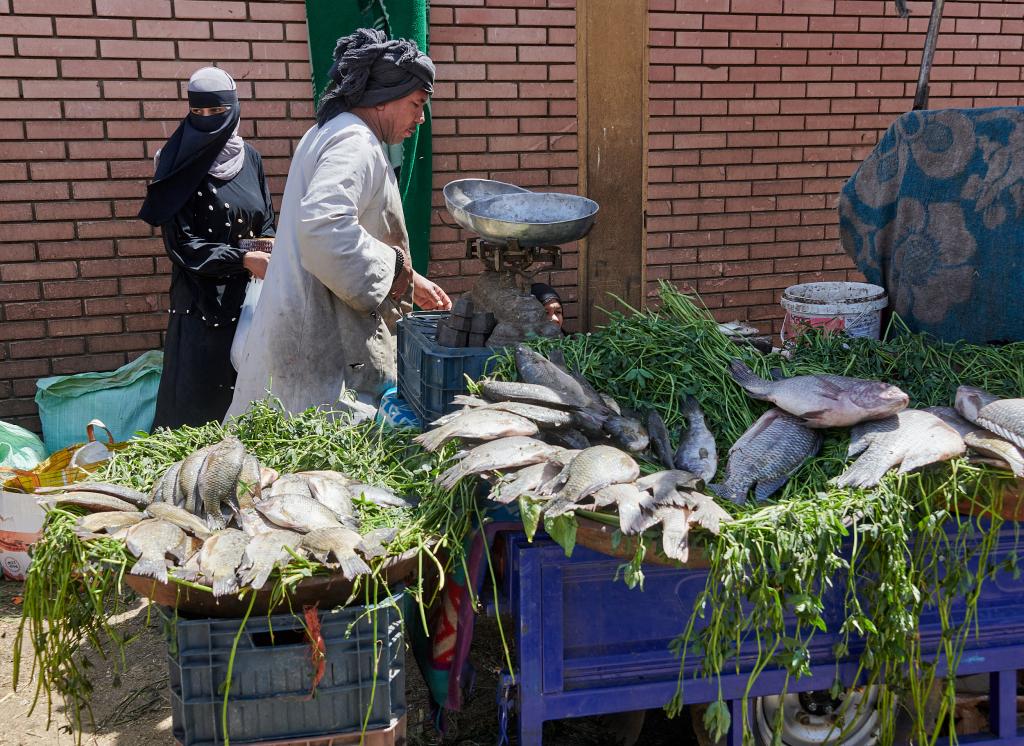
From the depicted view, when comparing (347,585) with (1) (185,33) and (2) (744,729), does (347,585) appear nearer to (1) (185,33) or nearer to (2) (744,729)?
(2) (744,729)

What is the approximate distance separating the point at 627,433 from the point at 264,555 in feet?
3.37

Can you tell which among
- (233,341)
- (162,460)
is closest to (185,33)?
(233,341)

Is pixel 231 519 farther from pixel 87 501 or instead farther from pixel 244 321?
pixel 244 321

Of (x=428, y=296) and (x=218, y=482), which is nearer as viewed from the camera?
(x=218, y=482)

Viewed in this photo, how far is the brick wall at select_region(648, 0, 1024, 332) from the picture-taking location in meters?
6.20

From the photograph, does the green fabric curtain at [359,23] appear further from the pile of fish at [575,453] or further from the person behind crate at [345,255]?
the pile of fish at [575,453]

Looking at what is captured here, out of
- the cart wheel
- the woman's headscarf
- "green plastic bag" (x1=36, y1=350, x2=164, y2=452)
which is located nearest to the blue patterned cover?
the cart wheel

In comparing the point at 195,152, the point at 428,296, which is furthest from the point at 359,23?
the point at 428,296

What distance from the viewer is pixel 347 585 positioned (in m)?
2.41

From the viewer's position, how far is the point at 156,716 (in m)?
3.57

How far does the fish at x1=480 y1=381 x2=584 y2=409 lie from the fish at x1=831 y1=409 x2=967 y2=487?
759 mm

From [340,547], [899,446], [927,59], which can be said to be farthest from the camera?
[927,59]

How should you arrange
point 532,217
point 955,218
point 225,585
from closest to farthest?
point 225,585 → point 955,218 → point 532,217

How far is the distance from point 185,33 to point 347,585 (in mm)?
3882
